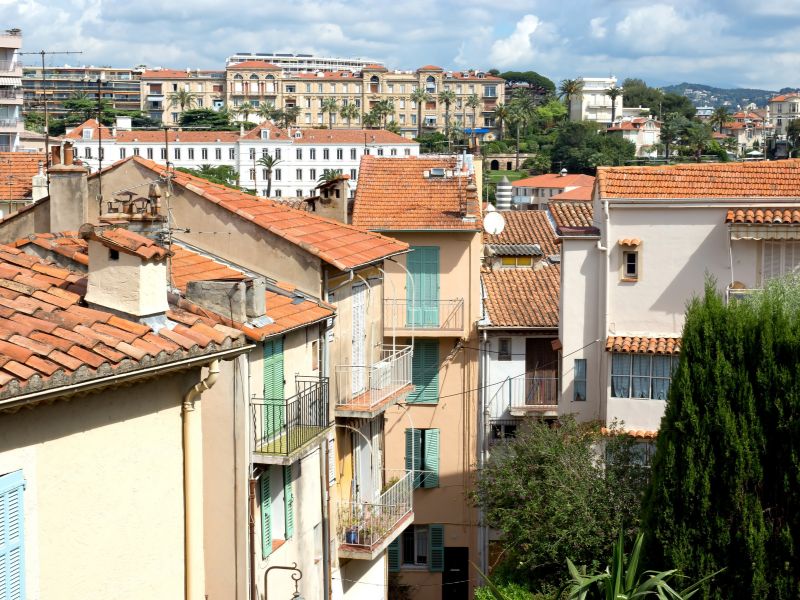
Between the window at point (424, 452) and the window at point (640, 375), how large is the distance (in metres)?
7.45

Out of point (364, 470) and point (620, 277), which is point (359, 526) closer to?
point (364, 470)

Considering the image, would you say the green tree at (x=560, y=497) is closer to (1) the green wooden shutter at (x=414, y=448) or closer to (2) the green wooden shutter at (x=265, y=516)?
(2) the green wooden shutter at (x=265, y=516)

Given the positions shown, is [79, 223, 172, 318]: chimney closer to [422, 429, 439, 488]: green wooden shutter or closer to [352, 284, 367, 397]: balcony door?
[352, 284, 367, 397]: balcony door

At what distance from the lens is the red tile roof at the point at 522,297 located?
30.1 m

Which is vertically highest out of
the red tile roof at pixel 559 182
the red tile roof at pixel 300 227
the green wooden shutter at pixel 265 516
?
the red tile roof at pixel 559 182

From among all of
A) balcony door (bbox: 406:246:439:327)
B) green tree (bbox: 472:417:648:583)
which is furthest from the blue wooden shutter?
balcony door (bbox: 406:246:439:327)

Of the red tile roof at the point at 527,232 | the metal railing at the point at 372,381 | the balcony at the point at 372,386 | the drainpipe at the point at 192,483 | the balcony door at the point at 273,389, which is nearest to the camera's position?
the drainpipe at the point at 192,483

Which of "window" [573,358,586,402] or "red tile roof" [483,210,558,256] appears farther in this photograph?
"red tile roof" [483,210,558,256]

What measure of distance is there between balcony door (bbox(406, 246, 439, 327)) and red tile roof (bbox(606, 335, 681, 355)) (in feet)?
22.0

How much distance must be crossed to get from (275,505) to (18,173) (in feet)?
78.3

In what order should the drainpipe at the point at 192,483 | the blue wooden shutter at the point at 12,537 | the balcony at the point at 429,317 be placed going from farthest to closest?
the balcony at the point at 429,317, the drainpipe at the point at 192,483, the blue wooden shutter at the point at 12,537

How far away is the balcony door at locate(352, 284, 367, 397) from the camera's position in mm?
21516

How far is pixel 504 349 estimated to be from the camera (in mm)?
30250

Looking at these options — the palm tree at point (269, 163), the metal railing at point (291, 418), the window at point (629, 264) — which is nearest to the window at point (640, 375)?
the window at point (629, 264)
